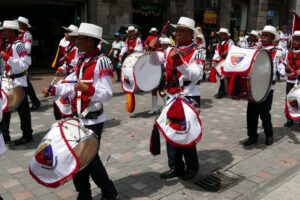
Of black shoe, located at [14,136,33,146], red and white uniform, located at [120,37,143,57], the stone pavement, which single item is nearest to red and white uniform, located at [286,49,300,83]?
the stone pavement

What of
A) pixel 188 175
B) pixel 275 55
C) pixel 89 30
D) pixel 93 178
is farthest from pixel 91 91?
pixel 275 55

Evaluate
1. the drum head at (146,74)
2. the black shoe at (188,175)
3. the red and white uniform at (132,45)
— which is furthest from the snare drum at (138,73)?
the red and white uniform at (132,45)

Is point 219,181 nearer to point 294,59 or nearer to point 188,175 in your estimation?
point 188,175

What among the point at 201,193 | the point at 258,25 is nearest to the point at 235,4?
the point at 258,25

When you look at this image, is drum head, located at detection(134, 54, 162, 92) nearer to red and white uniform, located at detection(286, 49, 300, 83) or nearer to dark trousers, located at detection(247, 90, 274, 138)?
dark trousers, located at detection(247, 90, 274, 138)

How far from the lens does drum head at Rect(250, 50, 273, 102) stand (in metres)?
4.81

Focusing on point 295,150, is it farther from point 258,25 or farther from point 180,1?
point 258,25

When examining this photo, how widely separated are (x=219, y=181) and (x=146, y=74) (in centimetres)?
337

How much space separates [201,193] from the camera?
4.16 metres

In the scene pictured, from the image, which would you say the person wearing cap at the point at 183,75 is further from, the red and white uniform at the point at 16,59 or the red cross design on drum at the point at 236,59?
the red and white uniform at the point at 16,59

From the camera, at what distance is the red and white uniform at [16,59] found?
18.4 feet

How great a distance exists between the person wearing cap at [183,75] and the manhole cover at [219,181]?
0.56ft

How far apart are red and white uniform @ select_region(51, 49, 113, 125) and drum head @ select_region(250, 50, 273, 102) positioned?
2.06m

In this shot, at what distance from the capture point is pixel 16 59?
5.64 metres
